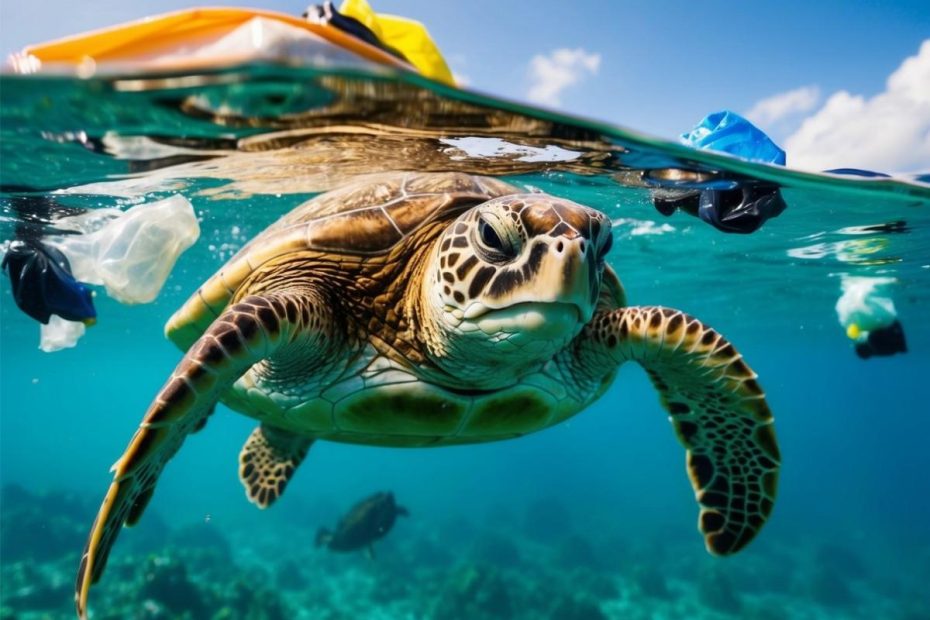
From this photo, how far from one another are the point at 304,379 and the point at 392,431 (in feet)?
2.37

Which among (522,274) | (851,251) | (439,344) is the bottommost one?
(439,344)

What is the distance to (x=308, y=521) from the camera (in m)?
24.9

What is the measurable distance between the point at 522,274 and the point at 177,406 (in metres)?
1.63

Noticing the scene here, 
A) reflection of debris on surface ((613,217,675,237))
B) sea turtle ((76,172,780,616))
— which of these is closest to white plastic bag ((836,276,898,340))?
reflection of debris on surface ((613,217,675,237))

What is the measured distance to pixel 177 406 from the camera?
7.80ft

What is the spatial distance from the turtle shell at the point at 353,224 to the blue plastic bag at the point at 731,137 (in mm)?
2052

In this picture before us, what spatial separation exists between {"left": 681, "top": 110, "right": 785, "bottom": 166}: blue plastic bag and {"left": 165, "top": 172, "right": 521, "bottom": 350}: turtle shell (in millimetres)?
2052

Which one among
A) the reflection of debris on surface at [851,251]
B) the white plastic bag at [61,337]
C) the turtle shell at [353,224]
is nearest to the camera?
the turtle shell at [353,224]

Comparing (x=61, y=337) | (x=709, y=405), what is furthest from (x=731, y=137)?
(x=61, y=337)

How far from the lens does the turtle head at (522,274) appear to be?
241 cm

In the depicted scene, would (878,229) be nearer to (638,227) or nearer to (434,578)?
(638,227)

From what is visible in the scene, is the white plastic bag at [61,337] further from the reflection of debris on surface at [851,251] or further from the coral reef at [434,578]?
the reflection of debris on surface at [851,251]

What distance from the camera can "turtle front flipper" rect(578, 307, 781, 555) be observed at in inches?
134

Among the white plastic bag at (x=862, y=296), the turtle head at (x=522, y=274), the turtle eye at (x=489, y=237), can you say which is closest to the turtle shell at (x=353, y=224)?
the turtle head at (x=522, y=274)
